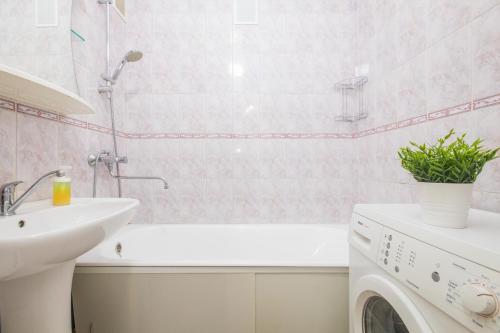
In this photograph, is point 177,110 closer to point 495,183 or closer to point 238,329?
point 238,329

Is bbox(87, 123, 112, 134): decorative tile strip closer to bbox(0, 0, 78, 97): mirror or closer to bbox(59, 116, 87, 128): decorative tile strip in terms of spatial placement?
bbox(59, 116, 87, 128): decorative tile strip

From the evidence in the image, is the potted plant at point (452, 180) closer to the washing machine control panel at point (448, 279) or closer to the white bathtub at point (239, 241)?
the washing machine control panel at point (448, 279)

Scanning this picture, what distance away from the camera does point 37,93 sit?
94 cm

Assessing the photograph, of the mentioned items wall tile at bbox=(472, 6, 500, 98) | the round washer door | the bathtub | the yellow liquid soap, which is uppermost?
wall tile at bbox=(472, 6, 500, 98)

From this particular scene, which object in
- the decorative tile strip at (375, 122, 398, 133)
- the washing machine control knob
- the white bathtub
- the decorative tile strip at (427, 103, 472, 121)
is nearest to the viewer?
the washing machine control knob

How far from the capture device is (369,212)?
32.1 inches

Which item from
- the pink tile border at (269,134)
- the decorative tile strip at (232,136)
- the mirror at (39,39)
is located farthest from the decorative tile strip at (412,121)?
the mirror at (39,39)

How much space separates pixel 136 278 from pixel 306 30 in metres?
2.04

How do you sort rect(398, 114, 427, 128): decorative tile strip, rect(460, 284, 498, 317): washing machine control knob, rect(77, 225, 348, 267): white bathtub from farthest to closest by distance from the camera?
rect(77, 225, 348, 267): white bathtub → rect(398, 114, 427, 128): decorative tile strip → rect(460, 284, 498, 317): washing machine control knob

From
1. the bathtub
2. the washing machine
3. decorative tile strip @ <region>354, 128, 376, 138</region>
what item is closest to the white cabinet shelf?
the bathtub

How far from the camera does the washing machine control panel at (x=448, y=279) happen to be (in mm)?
407

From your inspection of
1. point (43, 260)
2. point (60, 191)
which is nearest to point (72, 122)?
point (60, 191)

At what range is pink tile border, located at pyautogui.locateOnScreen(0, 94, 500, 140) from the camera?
0.99 m

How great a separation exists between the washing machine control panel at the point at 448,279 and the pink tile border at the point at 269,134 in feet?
2.40
